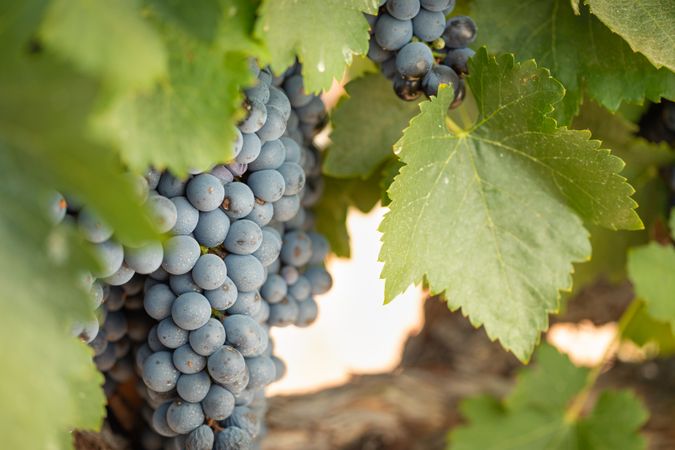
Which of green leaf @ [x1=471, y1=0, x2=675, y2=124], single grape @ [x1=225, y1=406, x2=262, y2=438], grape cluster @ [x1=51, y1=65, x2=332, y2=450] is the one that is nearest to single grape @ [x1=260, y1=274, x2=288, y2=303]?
grape cluster @ [x1=51, y1=65, x2=332, y2=450]

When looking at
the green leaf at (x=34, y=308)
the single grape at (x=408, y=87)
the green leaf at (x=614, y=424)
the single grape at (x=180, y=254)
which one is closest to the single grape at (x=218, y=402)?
the single grape at (x=180, y=254)

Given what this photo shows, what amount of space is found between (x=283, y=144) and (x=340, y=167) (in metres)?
0.14

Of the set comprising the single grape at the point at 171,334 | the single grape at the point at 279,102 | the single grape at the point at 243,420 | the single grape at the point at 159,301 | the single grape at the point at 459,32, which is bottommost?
the single grape at the point at 243,420

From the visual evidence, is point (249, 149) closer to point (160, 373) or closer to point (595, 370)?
point (160, 373)

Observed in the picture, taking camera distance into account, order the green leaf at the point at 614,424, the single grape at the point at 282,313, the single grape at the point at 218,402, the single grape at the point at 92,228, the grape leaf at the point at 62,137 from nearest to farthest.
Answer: the grape leaf at the point at 62,137 → the single grape at the point at 92,228 → the single grape at the point at 218,402 → the single grape at the point at 282,313 → the green leaf at the point at 614,424

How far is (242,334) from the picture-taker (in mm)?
657

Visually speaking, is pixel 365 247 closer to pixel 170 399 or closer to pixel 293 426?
pixel 293 426

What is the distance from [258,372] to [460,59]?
0.35 metres

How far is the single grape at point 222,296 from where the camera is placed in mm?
649

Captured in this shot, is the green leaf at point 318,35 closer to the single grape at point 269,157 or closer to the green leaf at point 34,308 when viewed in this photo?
the single grape at point 269,157

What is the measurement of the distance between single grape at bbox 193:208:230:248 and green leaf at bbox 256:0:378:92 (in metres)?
0.13

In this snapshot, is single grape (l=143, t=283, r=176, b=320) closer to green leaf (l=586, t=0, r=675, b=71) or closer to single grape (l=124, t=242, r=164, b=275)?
single grape (l=124, t=242, r=164, b=275)

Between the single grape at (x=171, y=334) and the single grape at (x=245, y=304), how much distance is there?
5 cm

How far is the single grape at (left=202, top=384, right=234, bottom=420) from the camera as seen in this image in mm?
660
